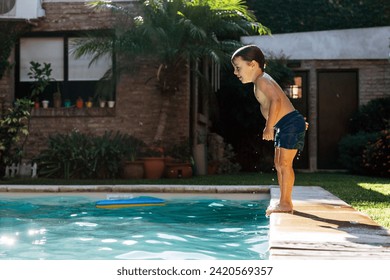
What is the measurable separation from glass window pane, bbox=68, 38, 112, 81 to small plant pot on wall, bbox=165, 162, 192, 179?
297 centimetres

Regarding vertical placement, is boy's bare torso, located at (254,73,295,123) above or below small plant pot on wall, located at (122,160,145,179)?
above

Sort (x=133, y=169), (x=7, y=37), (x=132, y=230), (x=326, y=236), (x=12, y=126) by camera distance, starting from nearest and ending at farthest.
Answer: (x=326, y=236), (x=132, y=230), (x=12, y=126), (x=133, y=169), (x=7, y=37)

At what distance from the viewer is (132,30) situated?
11.3m

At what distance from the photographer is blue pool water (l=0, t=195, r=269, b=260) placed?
3793 millimetres

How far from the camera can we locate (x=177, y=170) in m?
11.1

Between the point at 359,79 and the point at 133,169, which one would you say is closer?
the point at 133,169

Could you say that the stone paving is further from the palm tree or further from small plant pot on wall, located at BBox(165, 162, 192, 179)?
the palm tree

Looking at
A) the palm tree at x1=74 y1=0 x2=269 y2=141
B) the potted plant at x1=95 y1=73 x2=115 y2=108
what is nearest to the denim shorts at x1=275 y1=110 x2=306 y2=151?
the palm tree at x1=74 y1=0 x2=269 y2=141

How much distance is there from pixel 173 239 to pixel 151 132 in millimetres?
7843

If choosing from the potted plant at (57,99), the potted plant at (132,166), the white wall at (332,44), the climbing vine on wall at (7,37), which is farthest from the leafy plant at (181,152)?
the white wall at (332,44)

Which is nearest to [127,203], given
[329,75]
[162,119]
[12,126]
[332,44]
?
[12,126]

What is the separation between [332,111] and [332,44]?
72.2 inches

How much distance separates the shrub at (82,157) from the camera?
10.6m

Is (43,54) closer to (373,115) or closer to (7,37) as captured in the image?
(7,37)
